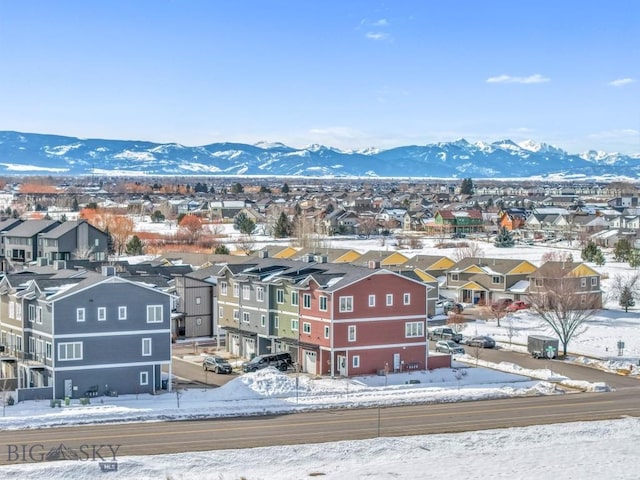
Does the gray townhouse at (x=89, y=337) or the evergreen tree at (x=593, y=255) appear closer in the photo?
the gray townhouse at (x=89, y=337)

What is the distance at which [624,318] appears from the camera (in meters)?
61.1

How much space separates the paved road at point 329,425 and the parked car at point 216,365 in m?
9.10

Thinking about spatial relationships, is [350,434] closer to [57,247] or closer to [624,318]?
[624,318]

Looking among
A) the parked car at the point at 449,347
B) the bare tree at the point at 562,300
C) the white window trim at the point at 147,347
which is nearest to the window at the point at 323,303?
the white window trim at the point at 147,347

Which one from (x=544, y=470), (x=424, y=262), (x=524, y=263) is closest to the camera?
(x=544, y=470)

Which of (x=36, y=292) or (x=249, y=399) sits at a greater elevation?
(x=36, y=292)

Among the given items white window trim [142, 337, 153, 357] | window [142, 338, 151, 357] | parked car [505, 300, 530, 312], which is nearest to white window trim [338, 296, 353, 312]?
white window trim [142, 337, 153, 357]

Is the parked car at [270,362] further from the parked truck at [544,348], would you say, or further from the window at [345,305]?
the parked truck at [544,348]

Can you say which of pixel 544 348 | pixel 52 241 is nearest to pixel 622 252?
pixel 544 348

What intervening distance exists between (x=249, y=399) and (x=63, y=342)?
735cm

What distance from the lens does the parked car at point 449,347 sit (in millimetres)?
Result: 48594

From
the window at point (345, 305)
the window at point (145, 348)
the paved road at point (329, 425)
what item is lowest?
the paved road at point (329, 425)

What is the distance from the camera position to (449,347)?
48875 mm

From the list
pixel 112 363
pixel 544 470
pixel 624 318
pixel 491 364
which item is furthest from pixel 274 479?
pixel 624 318
